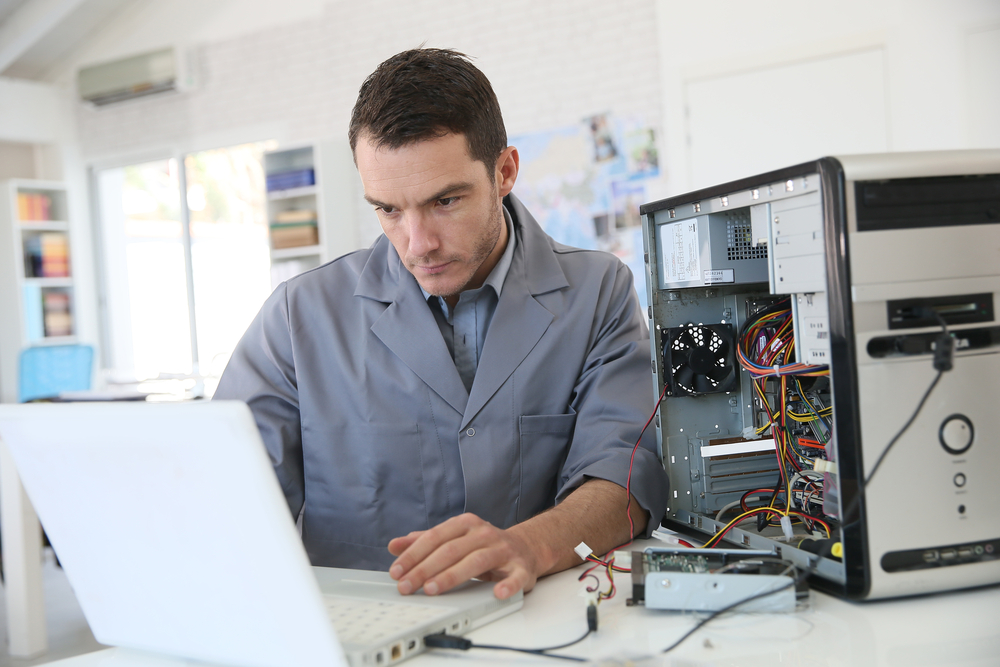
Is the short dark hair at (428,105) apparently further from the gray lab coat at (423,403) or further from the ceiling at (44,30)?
the ceiling at (44,30)

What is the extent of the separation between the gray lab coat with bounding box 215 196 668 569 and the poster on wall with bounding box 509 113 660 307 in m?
3.18

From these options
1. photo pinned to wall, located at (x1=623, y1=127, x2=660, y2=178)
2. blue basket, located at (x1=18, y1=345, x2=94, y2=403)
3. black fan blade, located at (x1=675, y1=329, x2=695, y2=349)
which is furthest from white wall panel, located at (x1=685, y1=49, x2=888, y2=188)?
blue basket, located at (x1=18, y1=345, x2=94, y2=403)

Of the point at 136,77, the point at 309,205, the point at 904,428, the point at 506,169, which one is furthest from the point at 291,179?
the point at 904,428

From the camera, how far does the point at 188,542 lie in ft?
2.05

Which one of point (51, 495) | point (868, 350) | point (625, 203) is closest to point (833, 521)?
point (868, 350)

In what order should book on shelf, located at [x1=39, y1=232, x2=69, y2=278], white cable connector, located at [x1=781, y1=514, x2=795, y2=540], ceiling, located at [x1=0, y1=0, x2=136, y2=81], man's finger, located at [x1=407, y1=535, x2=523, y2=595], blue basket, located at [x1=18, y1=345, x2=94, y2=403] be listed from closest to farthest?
man's finger, located at [x1=407, y1=535, x2=523, y2=595], white cable connector, located at [x1=781, y1=514, x2=795, y2=540], blue basket, located at [x1=18, y1=345, x2=94, y2=403], ceiling, located at [x1=0, y1=0, x2=136, y2=81], book on shelf, located at [x1=39, y1=232, x2=69, y2=278]

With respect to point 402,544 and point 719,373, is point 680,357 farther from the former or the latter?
point 402,544

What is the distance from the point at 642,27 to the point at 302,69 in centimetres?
236

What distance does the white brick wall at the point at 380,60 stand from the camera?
14.7ft

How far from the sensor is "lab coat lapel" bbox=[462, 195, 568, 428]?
120 centimetres

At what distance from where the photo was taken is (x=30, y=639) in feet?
6.93

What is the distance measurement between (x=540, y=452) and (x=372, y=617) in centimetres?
53

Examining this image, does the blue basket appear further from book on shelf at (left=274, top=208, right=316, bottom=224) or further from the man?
the man

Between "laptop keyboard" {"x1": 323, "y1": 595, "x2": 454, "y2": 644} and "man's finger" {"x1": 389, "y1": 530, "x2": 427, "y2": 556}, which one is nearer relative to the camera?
"laptop keyboard" {"x1": 323, "y1": 595, "x2": 454, "y2": 644}
